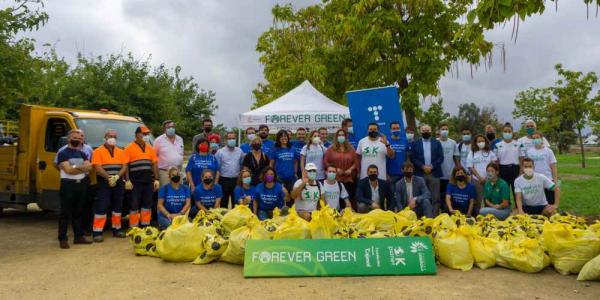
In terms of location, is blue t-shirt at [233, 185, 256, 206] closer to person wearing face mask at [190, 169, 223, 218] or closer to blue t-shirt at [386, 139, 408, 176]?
person wearing face mask at [190, 169, 223, 218]

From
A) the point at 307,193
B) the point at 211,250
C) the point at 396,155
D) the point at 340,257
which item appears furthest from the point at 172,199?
the point at 396,155

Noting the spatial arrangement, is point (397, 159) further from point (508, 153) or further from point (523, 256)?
point (523, 256)

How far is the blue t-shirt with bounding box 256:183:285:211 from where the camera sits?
→ 771 cm

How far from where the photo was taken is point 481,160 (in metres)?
8.28

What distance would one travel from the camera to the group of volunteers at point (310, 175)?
751 centimetres

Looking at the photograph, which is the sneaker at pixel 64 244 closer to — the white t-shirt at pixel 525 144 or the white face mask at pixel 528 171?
the white face mask at pixel 528 171

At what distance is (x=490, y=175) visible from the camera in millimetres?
7797

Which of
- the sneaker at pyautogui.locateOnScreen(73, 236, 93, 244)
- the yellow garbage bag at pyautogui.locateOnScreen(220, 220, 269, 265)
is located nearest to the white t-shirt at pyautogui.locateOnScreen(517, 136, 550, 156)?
the yellow garbage bag at pyautogui.locateOnScreen(220, 220, 269, 265)

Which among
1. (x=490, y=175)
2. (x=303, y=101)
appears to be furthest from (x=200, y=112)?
(x=490, y=175)

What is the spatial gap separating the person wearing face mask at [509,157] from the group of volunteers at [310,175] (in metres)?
0.02

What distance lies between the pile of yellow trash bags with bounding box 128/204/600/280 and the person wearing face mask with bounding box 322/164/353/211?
1.02m

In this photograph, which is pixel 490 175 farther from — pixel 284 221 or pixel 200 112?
pixel 200 112

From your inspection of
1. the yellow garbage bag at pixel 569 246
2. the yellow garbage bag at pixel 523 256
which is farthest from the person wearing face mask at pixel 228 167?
the yellow garbage bag at pixel 569 246

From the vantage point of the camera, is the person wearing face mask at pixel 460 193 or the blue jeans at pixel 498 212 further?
the person wearing face mask at pixel 460 193
